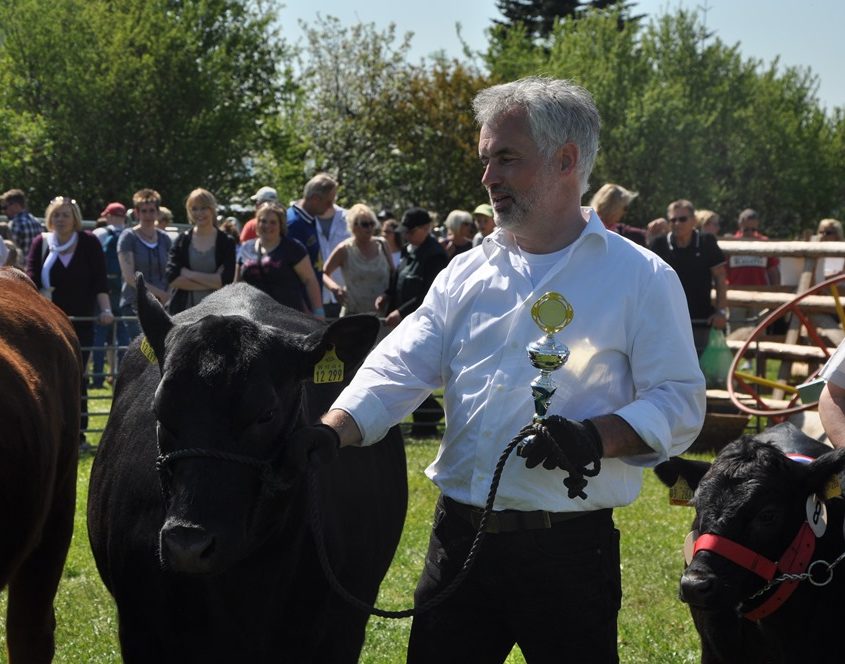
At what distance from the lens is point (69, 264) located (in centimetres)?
1082

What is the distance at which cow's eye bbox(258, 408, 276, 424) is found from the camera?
3.05 metres

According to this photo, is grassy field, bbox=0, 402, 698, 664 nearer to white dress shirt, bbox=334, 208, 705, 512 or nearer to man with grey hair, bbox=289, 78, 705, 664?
man with grey hair, bbox=289, 78, 705, 664

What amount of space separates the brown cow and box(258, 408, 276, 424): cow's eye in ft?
5.86

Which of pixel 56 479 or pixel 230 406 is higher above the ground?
pixel 230 406

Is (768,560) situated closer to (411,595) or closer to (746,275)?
(411,595)

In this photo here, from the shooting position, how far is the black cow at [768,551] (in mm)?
4113

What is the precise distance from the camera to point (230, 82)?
38875 millimetres

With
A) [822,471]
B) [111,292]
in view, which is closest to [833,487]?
[822,471]

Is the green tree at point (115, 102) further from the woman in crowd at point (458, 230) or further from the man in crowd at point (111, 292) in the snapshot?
the woman in crowd at point (458, 230)

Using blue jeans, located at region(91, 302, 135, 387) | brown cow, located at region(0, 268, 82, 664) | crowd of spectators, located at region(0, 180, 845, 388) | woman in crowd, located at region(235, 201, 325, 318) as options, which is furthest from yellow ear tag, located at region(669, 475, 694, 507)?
blue jeans, located at region(91, 302, 135, 387)

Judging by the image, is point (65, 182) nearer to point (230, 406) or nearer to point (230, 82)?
point (230, 82)

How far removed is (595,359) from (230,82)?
122ft

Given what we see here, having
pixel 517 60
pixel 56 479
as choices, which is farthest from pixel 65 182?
pixel 56 479

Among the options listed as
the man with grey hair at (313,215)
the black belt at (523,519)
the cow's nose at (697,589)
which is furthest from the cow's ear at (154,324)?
the man with grey hair at (313,215)
